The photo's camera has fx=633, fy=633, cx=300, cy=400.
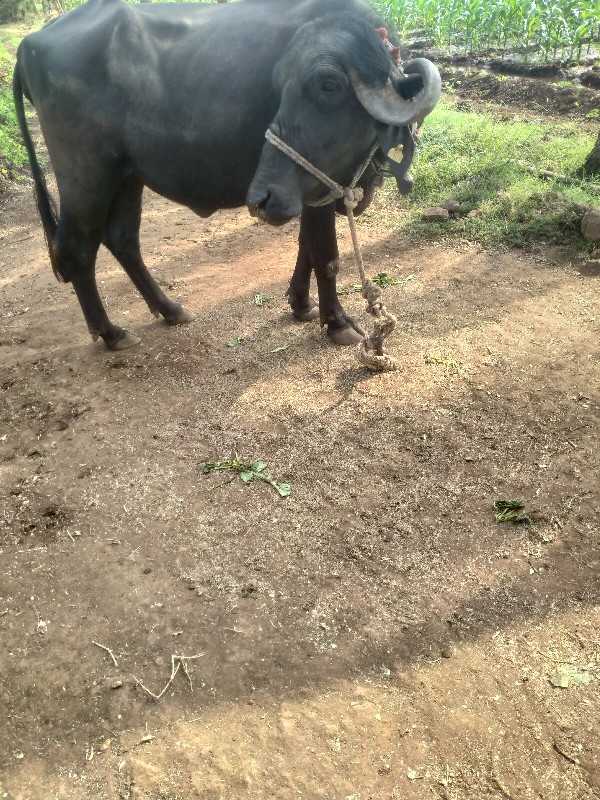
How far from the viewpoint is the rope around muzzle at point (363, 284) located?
128 inches

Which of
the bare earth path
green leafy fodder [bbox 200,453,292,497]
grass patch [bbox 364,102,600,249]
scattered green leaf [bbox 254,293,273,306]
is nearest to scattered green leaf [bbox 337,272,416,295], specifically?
the bare earth path

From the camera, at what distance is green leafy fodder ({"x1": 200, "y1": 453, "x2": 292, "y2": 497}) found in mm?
3162

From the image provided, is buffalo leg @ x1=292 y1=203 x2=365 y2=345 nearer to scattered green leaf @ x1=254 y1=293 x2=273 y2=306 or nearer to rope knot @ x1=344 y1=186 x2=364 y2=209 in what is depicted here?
rope knot @ x1=344 y1=186 x2=364 y2=209

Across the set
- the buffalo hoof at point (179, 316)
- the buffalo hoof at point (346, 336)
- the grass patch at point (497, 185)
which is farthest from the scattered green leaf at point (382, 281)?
the buffalo hoof at point (179, 316)

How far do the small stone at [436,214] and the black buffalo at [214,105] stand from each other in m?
2.15

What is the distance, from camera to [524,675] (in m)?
2.23

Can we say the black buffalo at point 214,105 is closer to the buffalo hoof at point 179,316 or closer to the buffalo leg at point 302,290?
the buffalo leg at point 302,290

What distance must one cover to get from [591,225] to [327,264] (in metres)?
2.43

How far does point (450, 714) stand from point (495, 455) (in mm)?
1409

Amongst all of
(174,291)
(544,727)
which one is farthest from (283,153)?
(544,727)

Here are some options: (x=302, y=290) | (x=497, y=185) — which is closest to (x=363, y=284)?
(x=302, y=290)

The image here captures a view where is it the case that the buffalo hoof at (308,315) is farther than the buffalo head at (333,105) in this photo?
Yes

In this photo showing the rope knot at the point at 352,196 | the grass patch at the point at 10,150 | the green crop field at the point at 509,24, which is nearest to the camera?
the rope knot at the point at 352,196

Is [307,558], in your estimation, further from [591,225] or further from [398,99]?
[591,225]
